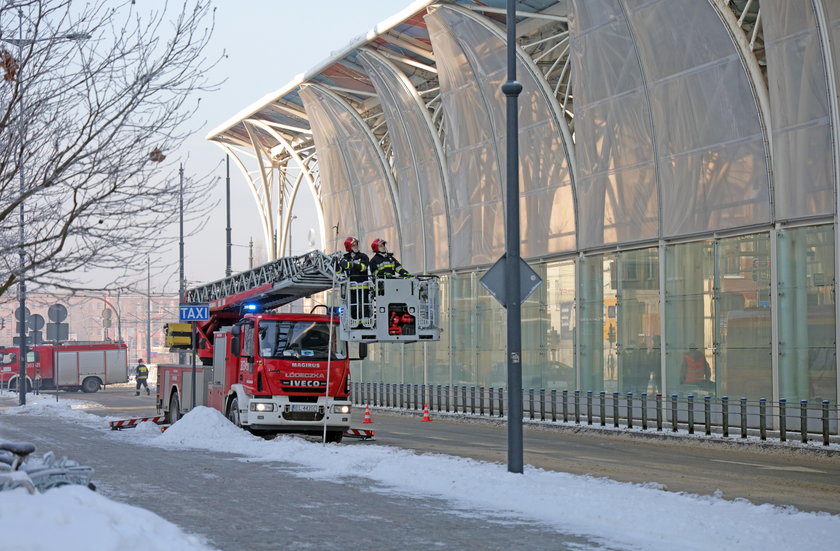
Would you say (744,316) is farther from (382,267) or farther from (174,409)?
(174,409)

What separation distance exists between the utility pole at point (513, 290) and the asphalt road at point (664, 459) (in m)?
1.79

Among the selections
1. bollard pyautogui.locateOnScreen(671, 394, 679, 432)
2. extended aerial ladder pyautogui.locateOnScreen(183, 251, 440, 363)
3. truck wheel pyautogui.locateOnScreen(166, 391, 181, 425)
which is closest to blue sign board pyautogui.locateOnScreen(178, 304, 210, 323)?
extended aerial ladder pyautogui.locateOnScreen(183, 251, 440, 363)

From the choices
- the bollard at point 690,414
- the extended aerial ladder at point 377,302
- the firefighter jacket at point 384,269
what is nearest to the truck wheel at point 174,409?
the extended aerial ladder at point 377,302

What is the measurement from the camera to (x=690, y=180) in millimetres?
29875

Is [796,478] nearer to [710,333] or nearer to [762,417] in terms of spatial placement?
[762,417]

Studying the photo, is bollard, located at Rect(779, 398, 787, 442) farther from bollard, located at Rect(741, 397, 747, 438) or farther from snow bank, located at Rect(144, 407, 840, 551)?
snow bank, located at Rect(144, 407, 840, 551)

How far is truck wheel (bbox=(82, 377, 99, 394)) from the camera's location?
67.4m

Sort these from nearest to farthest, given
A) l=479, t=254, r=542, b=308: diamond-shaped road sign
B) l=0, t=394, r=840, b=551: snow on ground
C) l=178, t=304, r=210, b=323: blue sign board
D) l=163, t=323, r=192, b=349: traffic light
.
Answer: l=0, t=394, r=840, b=551: snow on ground
l=479, t=254, r=542, b=308: diamond-shaped road sign
l=178, t=304, r=210, b=323: blue sign board
l=163, t=323, r=192, b=349: traffic light

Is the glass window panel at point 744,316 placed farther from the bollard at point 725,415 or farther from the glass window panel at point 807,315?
the bollard at point 725,415

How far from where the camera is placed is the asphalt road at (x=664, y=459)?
15602 mm

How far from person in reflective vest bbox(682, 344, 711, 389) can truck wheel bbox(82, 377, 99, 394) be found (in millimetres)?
45066

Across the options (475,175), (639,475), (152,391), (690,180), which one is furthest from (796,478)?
(152,391)

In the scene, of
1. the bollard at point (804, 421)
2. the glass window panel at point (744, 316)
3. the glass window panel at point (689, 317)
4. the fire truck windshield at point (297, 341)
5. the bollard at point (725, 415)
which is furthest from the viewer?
the glass window panel at point (689, 317)

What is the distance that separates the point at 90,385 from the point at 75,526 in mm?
61146
